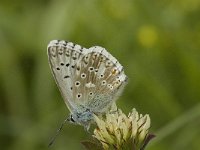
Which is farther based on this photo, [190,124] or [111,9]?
[111,9]

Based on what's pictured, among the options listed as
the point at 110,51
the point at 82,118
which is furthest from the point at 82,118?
the point at 110,51

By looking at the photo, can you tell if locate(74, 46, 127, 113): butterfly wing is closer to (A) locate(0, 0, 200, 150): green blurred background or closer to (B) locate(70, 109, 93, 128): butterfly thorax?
(B) locate(70, 109, 93, 128): butterfly thorax

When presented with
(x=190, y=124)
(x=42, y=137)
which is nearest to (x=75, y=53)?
(x=190, y=124)

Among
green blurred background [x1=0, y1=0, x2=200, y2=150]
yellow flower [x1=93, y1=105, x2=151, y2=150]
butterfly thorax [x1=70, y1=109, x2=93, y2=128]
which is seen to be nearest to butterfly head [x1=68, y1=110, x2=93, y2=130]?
butterfly thorax [x1=70, y1=109, x2=93, y2=128]

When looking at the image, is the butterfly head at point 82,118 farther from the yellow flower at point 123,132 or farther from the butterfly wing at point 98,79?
the yellow flower at point 123,132

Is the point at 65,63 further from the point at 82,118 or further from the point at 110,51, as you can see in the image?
the point at 110,51

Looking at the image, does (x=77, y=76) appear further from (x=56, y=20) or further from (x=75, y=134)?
(x=56, y=20)
